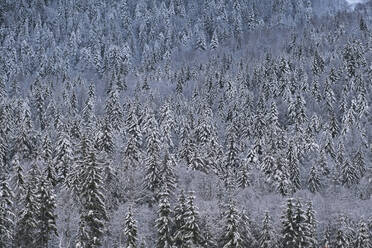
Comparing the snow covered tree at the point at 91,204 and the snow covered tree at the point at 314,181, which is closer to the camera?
the snow covered tree at the point at 91,204

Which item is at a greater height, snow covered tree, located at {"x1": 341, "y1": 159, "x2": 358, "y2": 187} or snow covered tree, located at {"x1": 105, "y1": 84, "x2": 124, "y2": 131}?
snow covered tree, located at {"x1": 105, "y1": 84, "x2": 124, "y2": 131}

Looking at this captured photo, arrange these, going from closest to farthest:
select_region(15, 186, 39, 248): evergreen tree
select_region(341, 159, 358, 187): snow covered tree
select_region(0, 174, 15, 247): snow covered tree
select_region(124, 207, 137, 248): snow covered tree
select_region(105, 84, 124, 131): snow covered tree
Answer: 1. select_region(0, 174, 15, 247): snow covered tree
2. select_region(15, 186, 39, 248): evergreen tree
3. select_region(124, 207, 137, 248): snow covered tree
4. select_region(341, 159, 358, 187): snow covered tree
5. select_region(105, 84, 124, 131): snow covered tree

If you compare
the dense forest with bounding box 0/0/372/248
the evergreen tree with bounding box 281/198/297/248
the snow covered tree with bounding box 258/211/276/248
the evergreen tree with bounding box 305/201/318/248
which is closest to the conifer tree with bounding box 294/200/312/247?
the dense forest with bounding box 0/0/372/248

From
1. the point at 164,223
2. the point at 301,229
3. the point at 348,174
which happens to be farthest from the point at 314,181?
the point at 164,223

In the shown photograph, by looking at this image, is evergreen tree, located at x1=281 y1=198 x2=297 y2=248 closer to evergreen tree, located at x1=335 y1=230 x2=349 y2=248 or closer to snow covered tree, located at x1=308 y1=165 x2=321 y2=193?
evergreen tree, located at x1=335 y1=230 x2=349 y2=248

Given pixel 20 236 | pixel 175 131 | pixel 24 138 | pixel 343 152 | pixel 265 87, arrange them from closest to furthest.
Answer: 1. pixel 20 236
2. pixel 24 138
3. pixel 343 152
4. pixel 175 131
5. pixel 265 87

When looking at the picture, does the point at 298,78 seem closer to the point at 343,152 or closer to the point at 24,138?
the point at 343,152

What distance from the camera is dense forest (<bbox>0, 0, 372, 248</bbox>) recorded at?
48.2 metres

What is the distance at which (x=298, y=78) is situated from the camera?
4946 inches

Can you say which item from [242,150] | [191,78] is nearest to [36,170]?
[242,150]

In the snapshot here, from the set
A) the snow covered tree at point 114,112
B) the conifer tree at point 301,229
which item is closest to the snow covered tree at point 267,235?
the conifer tree at point 301,229

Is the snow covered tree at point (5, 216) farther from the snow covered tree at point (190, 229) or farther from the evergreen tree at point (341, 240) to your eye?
the evergreen tree at point (341, 240)

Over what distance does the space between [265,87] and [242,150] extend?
3748 cm

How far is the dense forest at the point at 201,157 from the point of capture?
4822 cm
